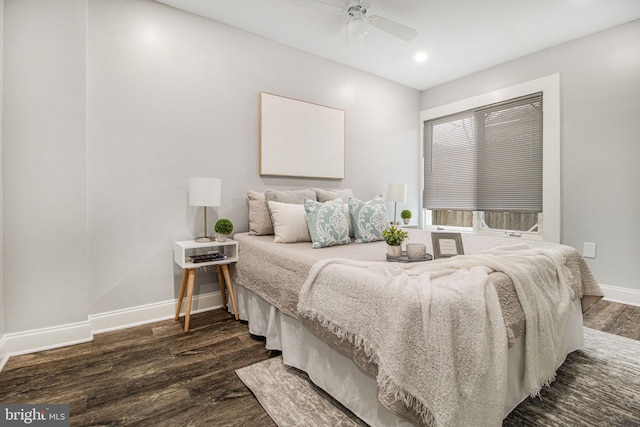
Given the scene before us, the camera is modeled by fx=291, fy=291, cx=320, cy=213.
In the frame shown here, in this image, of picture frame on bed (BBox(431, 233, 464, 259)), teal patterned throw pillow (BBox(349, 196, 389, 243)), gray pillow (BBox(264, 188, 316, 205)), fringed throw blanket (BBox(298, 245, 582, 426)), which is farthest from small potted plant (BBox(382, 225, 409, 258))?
gray pillow (BBox(264, 188, 316, 205))

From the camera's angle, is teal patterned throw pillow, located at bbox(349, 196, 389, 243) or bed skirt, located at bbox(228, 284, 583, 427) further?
teal patterned throw pillow, located at bbox(349, 196, 389, 243)

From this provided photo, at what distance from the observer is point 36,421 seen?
4.43 ft

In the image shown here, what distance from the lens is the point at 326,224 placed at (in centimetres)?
238

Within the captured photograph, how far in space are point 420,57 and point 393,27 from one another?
1.34m

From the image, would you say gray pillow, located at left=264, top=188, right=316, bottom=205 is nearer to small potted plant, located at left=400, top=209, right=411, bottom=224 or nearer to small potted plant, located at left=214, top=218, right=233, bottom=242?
small potted plant, located at left=214, top=218, right=233, bottom=242

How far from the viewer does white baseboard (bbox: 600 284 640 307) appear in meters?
2.87

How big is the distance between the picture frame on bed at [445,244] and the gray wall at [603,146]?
243cm

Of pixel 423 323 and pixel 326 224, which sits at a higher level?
pixel 326 224

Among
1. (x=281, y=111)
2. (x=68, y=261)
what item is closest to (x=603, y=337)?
(x=281, y=111)

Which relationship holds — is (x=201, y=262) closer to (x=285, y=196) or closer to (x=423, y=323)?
(x=285, y=196)

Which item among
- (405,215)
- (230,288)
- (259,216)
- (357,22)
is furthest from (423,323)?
(405,215)

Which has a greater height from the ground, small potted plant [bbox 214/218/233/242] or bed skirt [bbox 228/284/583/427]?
small potted plant [bbox 214/218/233/242]

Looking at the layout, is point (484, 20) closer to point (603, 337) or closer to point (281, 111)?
point (281, 111)

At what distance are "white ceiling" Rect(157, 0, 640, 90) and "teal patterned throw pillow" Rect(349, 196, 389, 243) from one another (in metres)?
1.70
